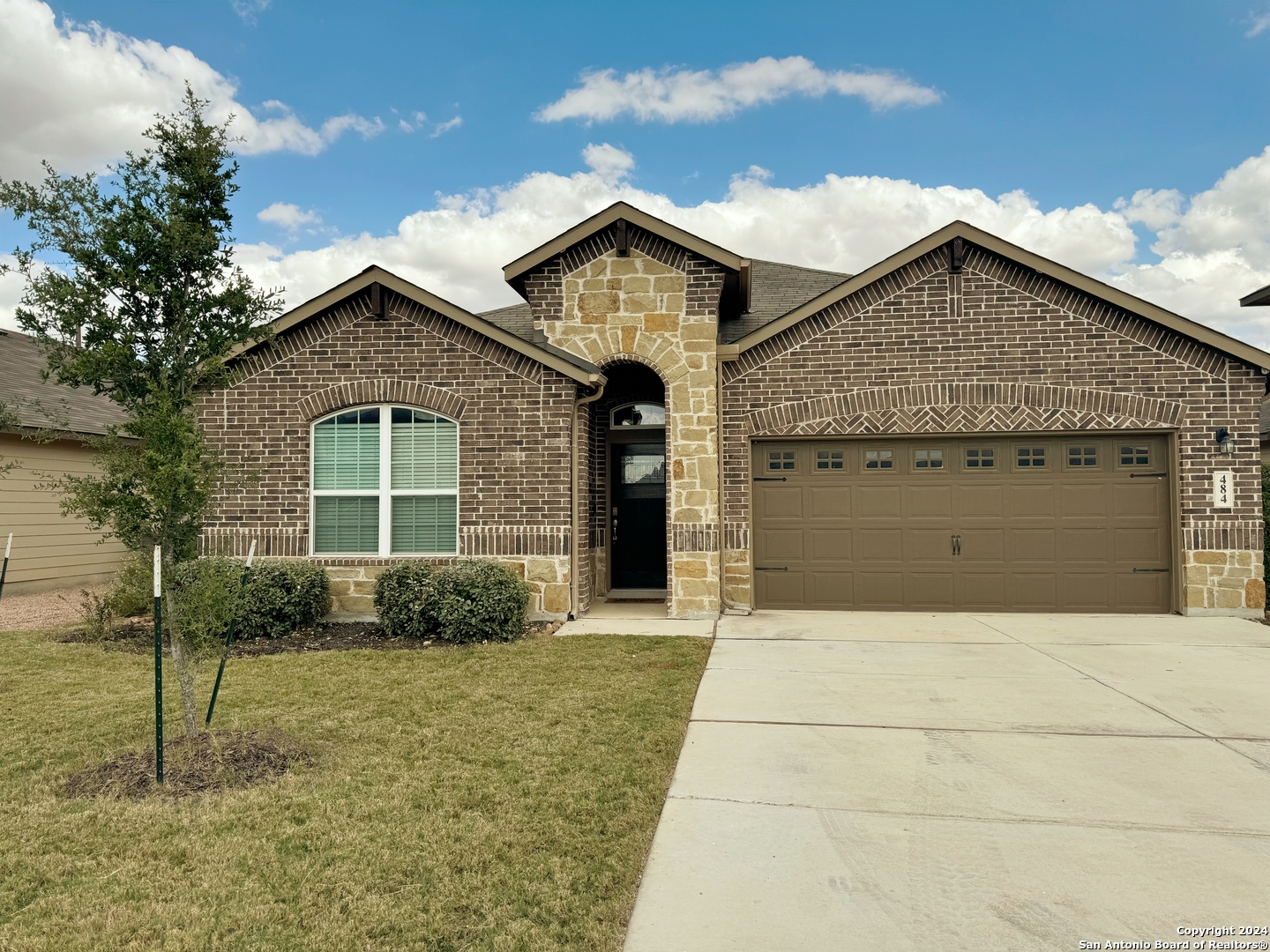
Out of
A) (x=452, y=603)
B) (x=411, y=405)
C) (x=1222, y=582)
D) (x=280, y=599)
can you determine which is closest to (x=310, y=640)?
(x=280, y=599)

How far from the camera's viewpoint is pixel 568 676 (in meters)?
7.05

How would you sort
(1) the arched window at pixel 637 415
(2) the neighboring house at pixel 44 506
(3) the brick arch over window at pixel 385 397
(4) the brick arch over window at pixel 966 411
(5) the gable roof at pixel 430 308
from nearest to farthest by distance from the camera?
(5) the gable roof at pixel 430 308, (3) the brick arch over window at pixel 385 397, (4) the brick arch over window at pixel 966 411, (1) the arched window at pixel 637 415, (2) the neighboring house at pixel 44 506

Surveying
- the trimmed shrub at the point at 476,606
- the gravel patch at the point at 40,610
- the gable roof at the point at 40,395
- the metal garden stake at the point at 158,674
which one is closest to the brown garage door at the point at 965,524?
the trimmed shrub at the point at 476,606

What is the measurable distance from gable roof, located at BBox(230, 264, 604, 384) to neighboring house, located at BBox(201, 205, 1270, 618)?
39mm

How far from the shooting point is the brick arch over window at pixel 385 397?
9.98 m

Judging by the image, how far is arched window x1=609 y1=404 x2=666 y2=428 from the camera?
12.2 metres

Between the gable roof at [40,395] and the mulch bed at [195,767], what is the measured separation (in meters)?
9.93

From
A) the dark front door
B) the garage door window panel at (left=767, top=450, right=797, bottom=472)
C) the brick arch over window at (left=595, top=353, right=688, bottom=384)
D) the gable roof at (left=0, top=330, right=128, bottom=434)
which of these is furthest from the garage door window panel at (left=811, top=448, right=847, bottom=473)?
the gable roof at (left=0, top=330, right=128, bottom=434)

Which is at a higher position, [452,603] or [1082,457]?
[1082,457]

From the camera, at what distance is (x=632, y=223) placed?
34.0 ft

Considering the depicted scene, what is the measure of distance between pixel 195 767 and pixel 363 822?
149 cm

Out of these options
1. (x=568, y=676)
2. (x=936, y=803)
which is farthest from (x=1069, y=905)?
(x=568, y=676)

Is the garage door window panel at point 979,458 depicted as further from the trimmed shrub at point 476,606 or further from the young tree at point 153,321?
the young tree at point 153,321

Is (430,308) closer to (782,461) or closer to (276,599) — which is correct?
(276,599)
